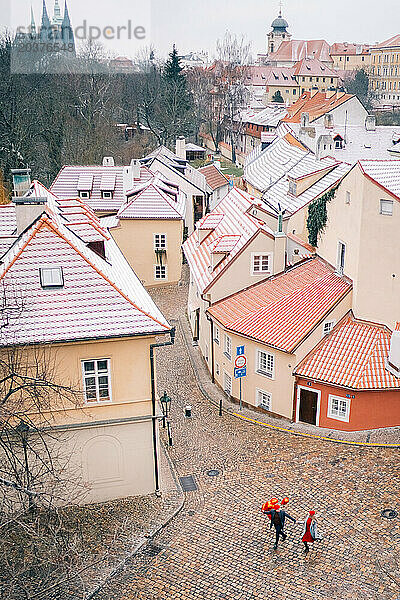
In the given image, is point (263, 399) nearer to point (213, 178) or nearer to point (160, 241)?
point (160, 241)

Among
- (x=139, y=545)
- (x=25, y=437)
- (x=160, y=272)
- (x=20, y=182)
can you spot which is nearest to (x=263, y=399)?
(x=139, y=545)

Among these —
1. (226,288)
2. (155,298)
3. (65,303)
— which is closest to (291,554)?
(65,303)

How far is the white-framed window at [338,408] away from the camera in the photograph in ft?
84.6

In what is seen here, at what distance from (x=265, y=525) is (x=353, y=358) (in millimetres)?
9415

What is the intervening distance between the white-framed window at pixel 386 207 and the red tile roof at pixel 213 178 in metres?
37.7

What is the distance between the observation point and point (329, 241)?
105 ft

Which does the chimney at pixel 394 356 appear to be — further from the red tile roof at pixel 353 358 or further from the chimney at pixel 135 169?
the chimney at pixel 135 169

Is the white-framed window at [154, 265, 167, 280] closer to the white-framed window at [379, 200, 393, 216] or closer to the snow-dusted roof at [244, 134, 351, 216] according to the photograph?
the snow-dusted roof at [244, 134, 351, 216]

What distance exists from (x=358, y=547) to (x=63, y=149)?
2349 inches

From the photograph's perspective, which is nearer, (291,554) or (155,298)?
(291,554)

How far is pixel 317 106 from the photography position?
8512 cm

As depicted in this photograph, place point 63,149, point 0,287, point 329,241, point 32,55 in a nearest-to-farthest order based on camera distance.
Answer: point 0,287, point 329,241, point 63,149, point 32,55

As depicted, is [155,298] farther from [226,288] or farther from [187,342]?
[226,288]

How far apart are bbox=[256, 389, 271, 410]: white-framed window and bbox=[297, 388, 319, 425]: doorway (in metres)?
1.58
